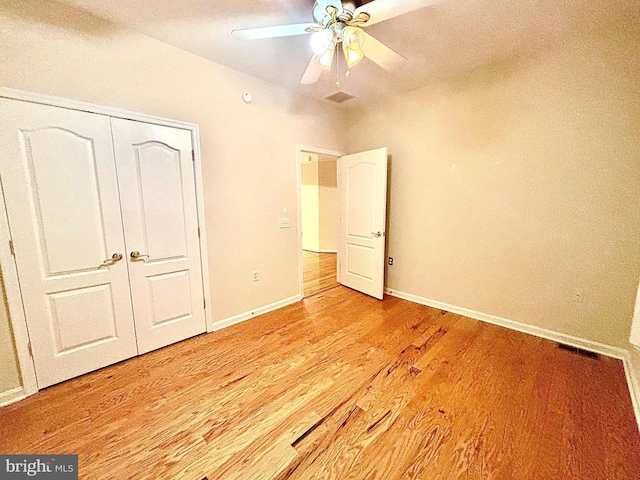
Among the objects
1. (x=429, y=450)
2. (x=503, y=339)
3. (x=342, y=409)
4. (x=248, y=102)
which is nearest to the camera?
(x=429, y=450)

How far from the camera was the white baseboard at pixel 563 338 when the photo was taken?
169 cm

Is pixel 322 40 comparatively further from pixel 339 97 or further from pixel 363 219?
pixel 363 219

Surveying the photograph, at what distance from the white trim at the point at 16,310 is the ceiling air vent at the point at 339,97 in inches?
122

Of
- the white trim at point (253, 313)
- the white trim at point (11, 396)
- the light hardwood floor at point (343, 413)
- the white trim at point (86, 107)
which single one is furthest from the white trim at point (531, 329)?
the white trim at point (11, 396)

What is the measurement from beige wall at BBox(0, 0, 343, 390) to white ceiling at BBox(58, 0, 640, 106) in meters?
0.16

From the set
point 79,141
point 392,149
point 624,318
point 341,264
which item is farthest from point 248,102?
point 624,318

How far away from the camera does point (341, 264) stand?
3.92m

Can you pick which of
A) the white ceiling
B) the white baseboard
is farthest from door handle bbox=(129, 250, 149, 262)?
the white baseboard

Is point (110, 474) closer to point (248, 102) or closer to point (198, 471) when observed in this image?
point (198, 471)

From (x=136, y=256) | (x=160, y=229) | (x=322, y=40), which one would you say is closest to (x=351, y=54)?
(x=322, y=40)

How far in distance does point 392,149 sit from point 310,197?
382 centimetres

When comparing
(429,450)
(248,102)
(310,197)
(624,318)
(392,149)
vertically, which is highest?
(248,102)

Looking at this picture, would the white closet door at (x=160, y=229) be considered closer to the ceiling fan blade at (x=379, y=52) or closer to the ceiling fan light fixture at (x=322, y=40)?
the ceiling fan light fixture at (x=322, y=40)

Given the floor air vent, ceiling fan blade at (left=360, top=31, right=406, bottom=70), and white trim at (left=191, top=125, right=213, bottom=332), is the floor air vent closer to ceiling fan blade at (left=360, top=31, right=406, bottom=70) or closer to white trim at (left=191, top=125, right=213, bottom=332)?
ceiling fan blade at (left=360, top=31, right=406, bottom=70)
